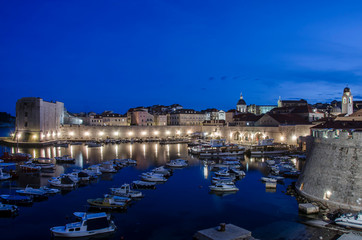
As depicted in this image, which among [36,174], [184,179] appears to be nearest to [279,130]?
[184,179]

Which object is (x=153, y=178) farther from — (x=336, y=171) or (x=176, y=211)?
(x=336, y=171)

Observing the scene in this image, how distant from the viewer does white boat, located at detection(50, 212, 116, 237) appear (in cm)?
1357

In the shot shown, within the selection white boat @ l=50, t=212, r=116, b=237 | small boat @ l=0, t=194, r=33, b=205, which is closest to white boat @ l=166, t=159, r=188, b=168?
small boat @ l=0, t=194, r=33, b=205

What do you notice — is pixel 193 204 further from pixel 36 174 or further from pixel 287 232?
pixel 36 174

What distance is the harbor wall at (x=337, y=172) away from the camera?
1438 cm

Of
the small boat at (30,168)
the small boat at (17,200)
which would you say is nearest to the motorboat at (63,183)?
the small boat at (17,200)

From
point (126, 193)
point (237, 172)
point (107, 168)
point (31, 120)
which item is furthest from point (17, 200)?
point (31, 120)

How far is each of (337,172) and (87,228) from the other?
12620mm

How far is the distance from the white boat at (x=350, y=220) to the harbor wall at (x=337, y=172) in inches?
31.4

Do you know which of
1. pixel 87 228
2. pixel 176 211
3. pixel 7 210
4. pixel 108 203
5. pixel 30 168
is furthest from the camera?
pixel 30 168

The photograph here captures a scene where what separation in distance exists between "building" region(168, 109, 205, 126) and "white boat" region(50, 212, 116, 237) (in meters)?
70.7

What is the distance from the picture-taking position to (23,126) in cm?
5678

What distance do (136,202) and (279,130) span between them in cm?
3505

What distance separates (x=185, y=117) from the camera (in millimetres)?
86125
